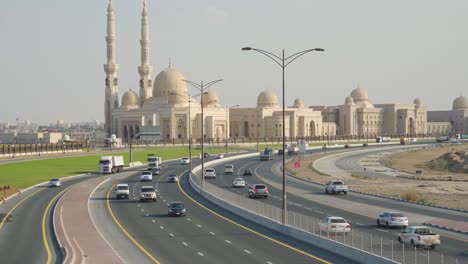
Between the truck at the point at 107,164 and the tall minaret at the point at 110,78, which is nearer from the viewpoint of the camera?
the truck at the point at 107,164

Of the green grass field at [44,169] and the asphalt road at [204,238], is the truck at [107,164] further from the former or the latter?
the asphalt road at [204,238]

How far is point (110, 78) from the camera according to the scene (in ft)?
618

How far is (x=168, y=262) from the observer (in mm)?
31062

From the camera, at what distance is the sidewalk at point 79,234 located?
104 ft

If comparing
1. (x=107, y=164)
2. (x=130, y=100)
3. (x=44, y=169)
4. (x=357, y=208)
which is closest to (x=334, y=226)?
(x=357, y=208)

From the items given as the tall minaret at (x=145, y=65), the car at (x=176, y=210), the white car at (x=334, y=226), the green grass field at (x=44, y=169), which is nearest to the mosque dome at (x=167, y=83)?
the tall minaret at (x=145, y=65)

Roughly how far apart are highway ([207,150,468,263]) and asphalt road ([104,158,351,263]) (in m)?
4.05

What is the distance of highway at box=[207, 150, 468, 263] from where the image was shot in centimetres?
3400

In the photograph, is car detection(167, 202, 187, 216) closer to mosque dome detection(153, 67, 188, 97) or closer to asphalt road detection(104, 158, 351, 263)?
asphalt road detection(104, 158, 351, 263)

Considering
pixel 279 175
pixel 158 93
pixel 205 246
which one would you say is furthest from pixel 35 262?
pixel 158 93

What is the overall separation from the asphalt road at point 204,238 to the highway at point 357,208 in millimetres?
4050

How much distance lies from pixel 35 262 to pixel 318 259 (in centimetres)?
1203

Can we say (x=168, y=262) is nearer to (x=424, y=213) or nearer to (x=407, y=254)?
(x=407, y=254)

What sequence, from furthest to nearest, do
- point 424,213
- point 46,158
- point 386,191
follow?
point 46,158 → point 386,191 → point 424,213
